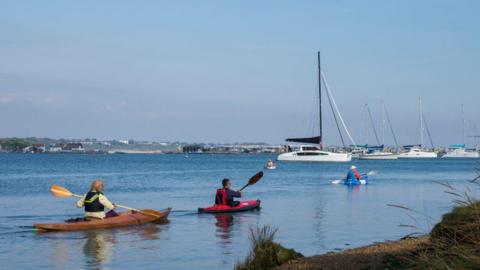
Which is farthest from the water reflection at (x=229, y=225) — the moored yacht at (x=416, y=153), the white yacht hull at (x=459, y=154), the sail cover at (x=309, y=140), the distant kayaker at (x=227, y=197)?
the white yacht hull at (x=459, y=154)

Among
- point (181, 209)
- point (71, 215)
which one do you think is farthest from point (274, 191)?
point (71, 215)

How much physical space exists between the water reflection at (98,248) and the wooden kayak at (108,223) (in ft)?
1.12

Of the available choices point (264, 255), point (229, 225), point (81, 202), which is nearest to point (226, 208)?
point (229, 225)

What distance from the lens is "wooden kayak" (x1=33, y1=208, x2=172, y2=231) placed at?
20.4m

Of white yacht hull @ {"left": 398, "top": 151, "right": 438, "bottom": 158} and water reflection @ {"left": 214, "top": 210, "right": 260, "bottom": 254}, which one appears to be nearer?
water reflection @ {"left": 214, "top": 210, "right": 260, "bottom": 254}

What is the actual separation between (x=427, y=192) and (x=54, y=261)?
27.1m

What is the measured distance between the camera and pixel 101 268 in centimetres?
1446

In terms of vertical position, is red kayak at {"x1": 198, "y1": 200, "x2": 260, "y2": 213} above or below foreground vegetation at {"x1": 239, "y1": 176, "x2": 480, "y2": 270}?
below

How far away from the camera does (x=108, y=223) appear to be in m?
21.1

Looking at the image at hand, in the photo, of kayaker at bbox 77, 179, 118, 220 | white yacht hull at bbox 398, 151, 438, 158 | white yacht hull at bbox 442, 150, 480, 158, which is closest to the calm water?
kayaker at bbox 77, 179, 118, 220

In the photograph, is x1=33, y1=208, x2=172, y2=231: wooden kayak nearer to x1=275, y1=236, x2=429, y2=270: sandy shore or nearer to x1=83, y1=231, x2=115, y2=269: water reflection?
x1=83, y1=231, x2=115, y2=269: water reflection

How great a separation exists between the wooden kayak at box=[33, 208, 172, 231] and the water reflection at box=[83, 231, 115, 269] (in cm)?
34

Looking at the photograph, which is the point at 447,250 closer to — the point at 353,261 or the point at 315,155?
the point at 353,261

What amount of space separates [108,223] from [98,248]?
144 inches
